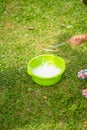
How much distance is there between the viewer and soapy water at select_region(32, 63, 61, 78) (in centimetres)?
325

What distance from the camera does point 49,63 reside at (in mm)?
3398

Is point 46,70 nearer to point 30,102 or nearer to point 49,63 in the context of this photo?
point 49,63

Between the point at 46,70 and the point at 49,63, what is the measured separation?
121mm

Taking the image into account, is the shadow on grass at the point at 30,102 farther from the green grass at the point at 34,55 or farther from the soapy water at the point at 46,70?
the soapy water at the point at 46,70

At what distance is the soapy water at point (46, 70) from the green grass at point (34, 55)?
0.12 metres

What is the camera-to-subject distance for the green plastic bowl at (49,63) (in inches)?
122

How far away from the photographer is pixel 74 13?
15.0ft

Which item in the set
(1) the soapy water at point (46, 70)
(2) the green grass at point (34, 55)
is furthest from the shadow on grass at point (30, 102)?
(1) the soapy water at point (46, 70)

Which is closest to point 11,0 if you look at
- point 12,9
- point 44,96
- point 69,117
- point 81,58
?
point 12,9

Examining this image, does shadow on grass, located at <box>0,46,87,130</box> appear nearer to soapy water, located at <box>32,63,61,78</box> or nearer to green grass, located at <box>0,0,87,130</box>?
green grass, located at <box>0,0,87,130</box>

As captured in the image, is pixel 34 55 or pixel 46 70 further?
pixel 34 55

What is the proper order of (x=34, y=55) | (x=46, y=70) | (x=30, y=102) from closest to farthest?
(x=30, y=102), (x=46, y=70), (x=34, y=55)

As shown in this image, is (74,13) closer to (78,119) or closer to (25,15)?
(25,15)

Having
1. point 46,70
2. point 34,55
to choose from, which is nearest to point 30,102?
point 46,70
